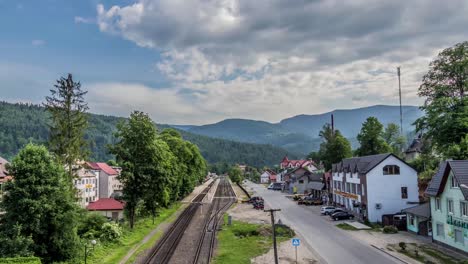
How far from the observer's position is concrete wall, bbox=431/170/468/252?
1241 inches

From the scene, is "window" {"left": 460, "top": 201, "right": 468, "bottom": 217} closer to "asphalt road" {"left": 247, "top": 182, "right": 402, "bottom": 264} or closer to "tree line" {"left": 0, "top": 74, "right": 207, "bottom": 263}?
"asphalt road" {"left": 247, "top": 182, "right": 402, "bottom": 264}

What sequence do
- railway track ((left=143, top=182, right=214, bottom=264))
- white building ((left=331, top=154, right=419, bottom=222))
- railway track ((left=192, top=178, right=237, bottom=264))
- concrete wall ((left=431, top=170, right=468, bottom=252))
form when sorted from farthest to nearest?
white building ((left=331, top=154, right=419, bottom=222)) → railway track ((left=192, top=178, right=237, bottom=264)) → railway track ((left=143, top=182, right=214, bottom=264)) → concrete wall ((left=431, top=170, right=468, bottom=252))

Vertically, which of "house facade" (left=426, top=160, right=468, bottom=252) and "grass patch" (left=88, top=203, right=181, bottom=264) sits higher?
"house facade" (left=426, top=160, right=468, bottom=252)

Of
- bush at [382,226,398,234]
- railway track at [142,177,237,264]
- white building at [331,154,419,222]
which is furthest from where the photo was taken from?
white building at [331,154,419,222]

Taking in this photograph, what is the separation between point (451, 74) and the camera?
159 feet

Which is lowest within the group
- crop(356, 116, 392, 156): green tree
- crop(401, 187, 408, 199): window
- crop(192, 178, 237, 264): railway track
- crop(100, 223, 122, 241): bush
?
crop(192, 178, 237, 264): railway track

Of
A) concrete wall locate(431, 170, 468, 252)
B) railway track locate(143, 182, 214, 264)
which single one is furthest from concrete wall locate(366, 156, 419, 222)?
railway track locate(143, 182, 214, 264)

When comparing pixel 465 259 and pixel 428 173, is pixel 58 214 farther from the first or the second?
pixel 428 173

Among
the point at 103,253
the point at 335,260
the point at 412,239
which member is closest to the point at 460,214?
the point at 412,239

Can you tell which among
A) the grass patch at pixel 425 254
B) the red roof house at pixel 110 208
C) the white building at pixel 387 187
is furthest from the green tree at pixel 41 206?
the white building at pixel 387 187

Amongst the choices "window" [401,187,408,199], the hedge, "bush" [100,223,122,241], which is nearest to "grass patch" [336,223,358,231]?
"window" [401,187,408,199]

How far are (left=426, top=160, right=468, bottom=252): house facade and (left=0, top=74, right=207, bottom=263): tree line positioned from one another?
2927 cm

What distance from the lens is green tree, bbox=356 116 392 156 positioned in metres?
77.8

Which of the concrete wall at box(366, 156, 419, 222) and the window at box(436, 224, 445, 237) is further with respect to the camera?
the concrete wall at box(366, 156, 419, 222)
